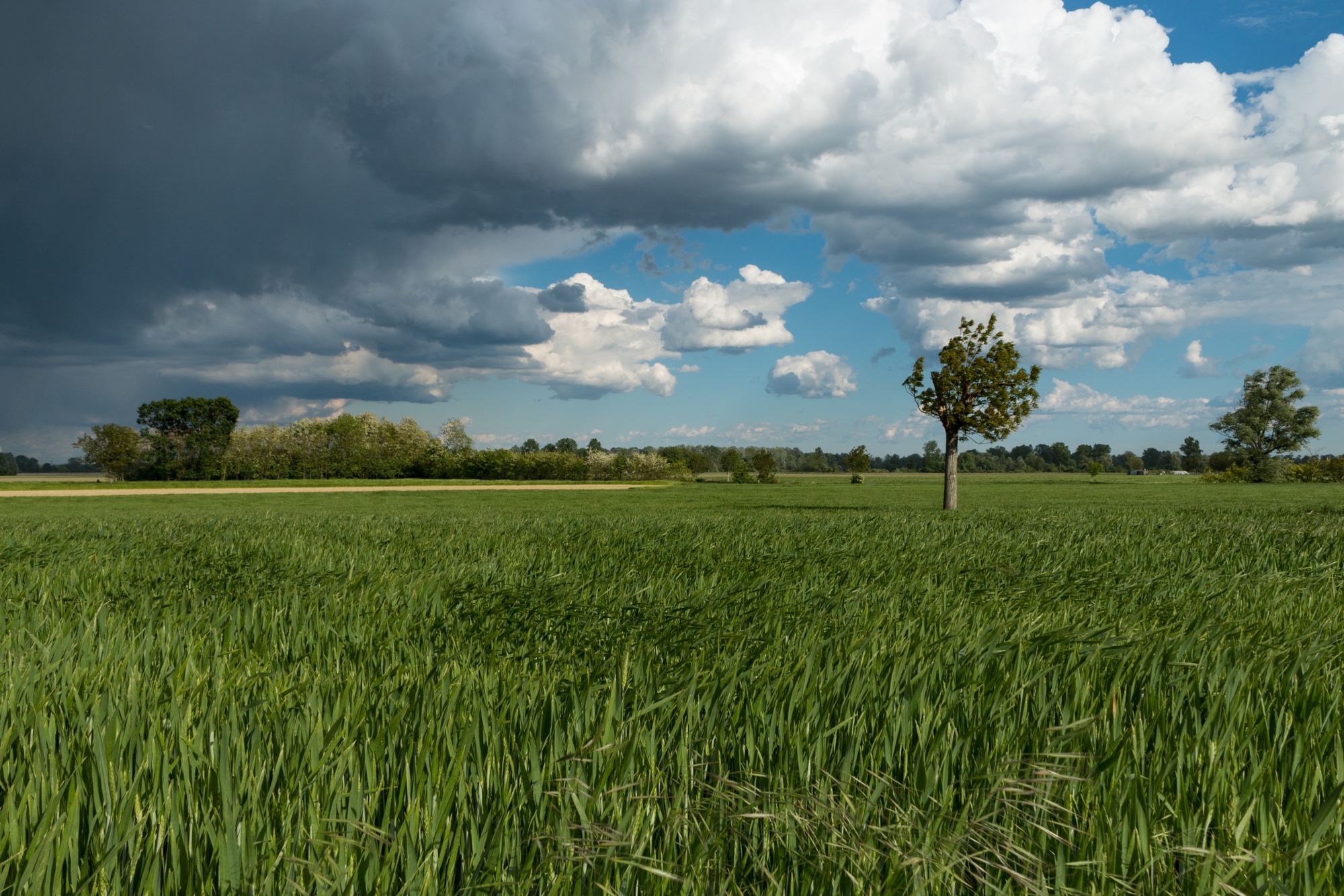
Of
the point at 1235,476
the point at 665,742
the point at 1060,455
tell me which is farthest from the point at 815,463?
the point at 665,742

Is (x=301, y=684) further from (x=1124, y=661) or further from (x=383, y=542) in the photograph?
(x=383, y=542)

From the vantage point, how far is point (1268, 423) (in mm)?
80938

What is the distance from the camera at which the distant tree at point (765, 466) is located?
88.6 metres

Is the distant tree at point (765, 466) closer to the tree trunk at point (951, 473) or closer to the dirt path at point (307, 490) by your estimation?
the dirt path at point (307, 490)

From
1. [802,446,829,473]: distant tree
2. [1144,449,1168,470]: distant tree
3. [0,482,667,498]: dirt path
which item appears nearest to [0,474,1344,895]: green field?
[0,482,667,498]: dirt path

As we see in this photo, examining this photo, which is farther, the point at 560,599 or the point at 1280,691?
the point at 560,599

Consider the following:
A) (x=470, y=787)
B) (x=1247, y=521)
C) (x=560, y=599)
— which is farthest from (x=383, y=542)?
(x=1247, y=521)

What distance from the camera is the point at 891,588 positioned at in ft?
17.8

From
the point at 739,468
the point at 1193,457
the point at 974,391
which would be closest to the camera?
the point at 974,391

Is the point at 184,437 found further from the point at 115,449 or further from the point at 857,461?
the point at 857,461

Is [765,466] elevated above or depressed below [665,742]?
above

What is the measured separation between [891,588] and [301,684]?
4173mm

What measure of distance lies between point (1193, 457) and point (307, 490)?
571 feet

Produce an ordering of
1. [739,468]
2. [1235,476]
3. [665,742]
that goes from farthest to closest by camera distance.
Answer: [739,468] → [1235,476] → [665,742]
